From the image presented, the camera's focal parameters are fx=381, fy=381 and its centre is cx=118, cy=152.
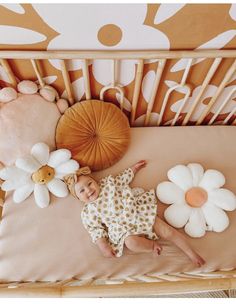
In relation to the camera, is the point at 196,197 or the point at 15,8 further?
the point at 196,197

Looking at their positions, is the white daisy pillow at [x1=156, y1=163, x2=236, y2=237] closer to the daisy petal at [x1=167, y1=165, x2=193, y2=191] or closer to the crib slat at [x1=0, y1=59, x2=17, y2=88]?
the daisy petal at [x1=167, y1=165, x2=193, y2=191]

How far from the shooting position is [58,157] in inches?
49.6

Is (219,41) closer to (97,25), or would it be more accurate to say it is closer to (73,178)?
(97,25)

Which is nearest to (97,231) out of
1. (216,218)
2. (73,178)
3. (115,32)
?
(73,178)

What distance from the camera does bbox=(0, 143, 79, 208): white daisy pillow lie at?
1243mm

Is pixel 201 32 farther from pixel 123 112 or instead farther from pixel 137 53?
pixel 123 112

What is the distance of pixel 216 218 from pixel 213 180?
129 mm

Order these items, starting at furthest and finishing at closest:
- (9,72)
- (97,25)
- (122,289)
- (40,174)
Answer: (40,174), (9,72), (97,25), (122,289)

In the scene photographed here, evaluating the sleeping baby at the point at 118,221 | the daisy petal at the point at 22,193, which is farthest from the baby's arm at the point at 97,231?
the daisy petal at the point at 22,193

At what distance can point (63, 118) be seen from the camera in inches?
50.3

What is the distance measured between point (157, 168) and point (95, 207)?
0.28m

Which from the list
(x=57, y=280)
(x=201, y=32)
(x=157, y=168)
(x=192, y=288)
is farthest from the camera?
(x=157, y=168)

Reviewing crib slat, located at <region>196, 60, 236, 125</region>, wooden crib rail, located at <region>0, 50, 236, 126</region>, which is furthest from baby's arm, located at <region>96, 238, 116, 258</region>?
crib slat, located at <region>196, 60, 236, 125</region>

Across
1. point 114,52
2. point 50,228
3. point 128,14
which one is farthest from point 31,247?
point 128,14
